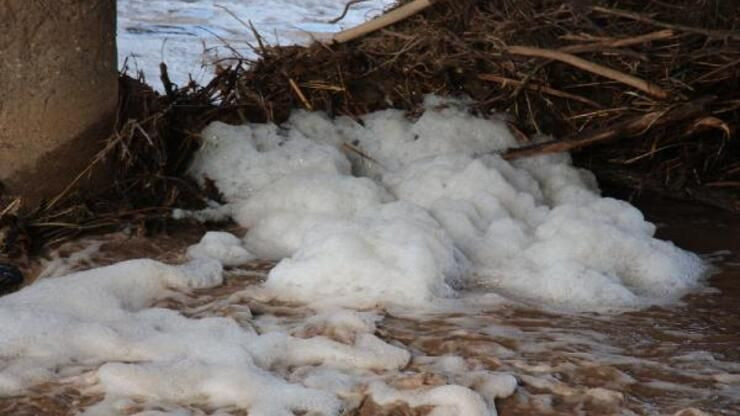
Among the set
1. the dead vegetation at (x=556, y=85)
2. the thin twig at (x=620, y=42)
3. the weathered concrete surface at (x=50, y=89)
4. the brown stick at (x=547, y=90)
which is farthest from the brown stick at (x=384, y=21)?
the weathered concrete surface at (x=50, y=89)

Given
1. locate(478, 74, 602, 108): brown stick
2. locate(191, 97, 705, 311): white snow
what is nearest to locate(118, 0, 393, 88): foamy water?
locate(191, 97, 705, 311): white snow

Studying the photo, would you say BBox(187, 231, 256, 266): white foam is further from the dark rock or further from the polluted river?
the dark rock

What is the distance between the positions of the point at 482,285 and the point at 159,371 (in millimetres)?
1197

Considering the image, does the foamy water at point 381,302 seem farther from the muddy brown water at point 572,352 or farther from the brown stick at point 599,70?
the brown stick at point 599,70

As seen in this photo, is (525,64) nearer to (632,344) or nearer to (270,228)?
(270,228)

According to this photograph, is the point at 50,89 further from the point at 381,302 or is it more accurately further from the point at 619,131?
the point at 619,131

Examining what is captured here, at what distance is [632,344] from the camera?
2.99 metres

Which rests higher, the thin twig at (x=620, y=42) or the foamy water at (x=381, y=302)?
the thin twig at (x=620, y=42)

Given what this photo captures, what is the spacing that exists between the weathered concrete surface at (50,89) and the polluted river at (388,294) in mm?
317

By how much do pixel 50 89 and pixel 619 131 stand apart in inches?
88.8

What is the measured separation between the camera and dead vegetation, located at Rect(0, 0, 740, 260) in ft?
14.6

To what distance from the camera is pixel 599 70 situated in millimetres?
4457

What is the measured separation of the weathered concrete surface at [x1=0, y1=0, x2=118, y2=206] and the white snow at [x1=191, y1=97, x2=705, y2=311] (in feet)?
1.96

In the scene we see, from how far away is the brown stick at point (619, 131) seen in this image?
4.39 metres
